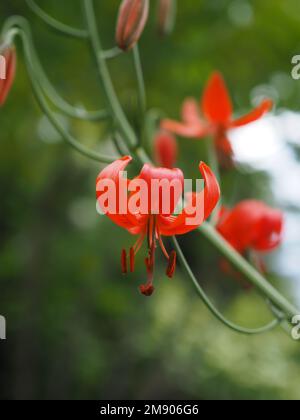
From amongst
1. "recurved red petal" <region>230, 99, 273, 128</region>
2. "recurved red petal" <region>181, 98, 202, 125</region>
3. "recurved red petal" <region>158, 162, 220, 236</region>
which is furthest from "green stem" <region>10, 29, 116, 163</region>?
"recurved red petal" <region>181, 98, 202, 125</region>

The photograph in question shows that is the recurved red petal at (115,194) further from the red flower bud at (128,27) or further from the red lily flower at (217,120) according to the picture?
the red lily flower at (217,120)

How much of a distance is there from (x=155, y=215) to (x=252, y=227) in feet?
0.89

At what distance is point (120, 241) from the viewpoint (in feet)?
10.9

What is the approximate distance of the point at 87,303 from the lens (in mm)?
3604

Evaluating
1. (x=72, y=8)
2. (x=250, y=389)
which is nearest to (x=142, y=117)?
(x=72, y=8)

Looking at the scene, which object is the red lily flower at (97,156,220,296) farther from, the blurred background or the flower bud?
the blurred background

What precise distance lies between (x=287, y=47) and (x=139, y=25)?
58.4 inches

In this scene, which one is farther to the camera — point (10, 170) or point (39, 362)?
point (39, 362)

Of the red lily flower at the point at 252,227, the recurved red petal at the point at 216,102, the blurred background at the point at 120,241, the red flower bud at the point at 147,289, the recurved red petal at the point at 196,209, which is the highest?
the blurred background at the point at 120,241

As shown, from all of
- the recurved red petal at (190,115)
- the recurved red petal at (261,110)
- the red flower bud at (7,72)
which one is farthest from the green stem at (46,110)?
the recurved red petal at (190,115)

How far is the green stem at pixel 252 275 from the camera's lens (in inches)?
30.3

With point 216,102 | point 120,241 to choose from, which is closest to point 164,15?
point 216,102

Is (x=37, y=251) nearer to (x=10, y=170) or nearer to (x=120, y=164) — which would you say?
(x=10, y=170)

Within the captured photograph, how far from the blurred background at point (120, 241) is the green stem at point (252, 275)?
1.27m
